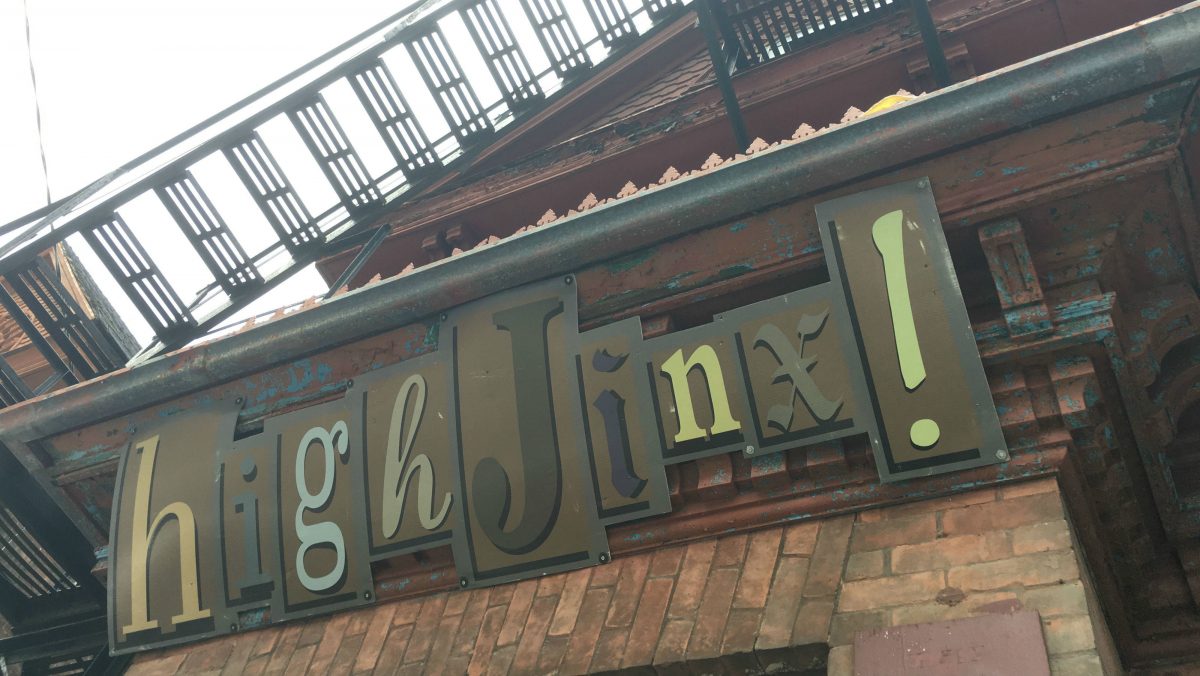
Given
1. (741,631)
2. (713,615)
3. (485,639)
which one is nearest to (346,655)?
(485,639)

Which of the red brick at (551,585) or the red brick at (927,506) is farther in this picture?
the red brick at (551,585)

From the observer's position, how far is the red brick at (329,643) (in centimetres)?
545

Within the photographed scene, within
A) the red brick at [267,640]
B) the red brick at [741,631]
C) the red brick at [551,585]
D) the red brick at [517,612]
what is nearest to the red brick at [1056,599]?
the red brick at [741,631]

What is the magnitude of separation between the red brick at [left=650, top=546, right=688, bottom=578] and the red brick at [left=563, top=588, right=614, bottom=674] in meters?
0.25

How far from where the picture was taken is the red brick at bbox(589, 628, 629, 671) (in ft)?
14.8

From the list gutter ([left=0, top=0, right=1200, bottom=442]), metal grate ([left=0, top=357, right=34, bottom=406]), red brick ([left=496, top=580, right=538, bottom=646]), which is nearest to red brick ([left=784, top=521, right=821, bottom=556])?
red brick ([left=496, top=580, right=538, bottom=646])

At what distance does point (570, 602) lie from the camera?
4.95 m

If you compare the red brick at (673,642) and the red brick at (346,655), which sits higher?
the red brick at (346,655)

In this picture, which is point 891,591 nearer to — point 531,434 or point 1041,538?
point 1041,538

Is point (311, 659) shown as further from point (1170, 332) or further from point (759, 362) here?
point (1170, 332)

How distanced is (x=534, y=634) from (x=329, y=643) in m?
1.34

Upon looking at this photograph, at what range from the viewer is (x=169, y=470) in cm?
636

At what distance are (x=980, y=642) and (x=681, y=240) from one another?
2.43 meters

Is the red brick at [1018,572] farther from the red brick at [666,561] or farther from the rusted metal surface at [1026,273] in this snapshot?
the red brick at [666,561]
